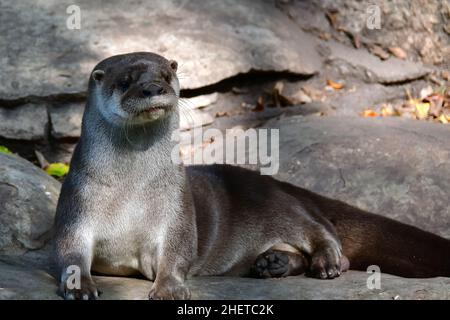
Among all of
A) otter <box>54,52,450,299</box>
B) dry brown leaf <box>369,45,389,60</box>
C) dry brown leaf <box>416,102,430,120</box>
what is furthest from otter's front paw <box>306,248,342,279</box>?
dry brown leaf <box>369,45,389,60</box>

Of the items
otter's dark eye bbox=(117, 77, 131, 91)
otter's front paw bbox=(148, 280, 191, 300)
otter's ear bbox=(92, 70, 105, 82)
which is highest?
otter's ear bbox=(92, 70, 105, 82)

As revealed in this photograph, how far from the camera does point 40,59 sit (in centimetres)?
662

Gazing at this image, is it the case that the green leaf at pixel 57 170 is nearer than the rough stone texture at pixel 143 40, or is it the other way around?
the green leaf at pixel 57 170

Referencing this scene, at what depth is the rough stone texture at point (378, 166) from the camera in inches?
212

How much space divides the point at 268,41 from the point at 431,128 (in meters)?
1.69

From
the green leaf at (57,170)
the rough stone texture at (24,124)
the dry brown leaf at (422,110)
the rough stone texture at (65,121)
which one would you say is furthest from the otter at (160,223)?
the dry brown leaf at (422,110)

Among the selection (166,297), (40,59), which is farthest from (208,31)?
(166,297)

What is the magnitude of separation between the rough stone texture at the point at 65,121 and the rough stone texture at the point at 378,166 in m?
1.52

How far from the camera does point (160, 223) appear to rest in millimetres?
4129

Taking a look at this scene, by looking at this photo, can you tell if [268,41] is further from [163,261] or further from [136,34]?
[163,261]

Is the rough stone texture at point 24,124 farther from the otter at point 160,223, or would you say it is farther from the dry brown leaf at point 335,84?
the dry brown leaf at point 335,84

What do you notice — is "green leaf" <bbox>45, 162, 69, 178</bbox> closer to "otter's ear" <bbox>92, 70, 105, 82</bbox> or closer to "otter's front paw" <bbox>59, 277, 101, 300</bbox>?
"otter's ear" <bbox>92, 70, 105, 82</bbox>

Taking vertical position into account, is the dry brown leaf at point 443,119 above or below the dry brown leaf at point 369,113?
below

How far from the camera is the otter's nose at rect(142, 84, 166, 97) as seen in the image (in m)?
3.82
